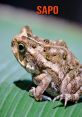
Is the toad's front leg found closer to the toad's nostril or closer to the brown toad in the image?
the brown toad

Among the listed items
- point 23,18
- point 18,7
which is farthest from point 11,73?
point 18,7

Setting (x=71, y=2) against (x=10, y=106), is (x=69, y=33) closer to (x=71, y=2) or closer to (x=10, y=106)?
(x=10, y=106)

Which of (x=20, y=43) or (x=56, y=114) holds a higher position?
(x=20, y=43)

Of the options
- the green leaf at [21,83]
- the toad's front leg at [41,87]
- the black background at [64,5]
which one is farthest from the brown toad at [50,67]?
the black background at [64,5]

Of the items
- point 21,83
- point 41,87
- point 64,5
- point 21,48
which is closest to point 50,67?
point 41,87

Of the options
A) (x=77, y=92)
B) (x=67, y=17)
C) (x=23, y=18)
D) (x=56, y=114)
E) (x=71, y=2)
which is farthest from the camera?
(x=71, y=2)

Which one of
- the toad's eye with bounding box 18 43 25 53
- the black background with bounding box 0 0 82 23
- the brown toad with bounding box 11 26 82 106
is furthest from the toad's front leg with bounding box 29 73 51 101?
the black background with bounding box 0 0 82 23

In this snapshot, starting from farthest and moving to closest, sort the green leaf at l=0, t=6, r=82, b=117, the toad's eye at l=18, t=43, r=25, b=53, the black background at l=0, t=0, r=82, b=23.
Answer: the black background at l=0, t=0, r=82, b=23, the toad's eye at l=18, t=43, r=25, b=53, the green leaf at l=0, t=6, r=82, b=117
